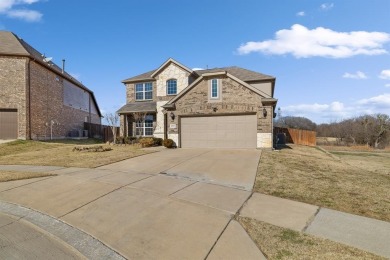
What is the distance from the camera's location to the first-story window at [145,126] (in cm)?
2547

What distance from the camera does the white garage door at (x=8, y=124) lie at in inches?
903

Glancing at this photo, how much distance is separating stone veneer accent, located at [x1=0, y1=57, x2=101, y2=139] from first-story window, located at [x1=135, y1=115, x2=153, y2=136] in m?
9.14

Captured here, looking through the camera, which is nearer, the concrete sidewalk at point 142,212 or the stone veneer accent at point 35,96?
the concrete sidewalk at point 142,212

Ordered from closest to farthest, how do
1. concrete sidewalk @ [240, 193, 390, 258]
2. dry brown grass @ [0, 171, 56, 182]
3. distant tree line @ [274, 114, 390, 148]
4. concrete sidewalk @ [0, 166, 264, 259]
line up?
concrete sidewalk @ [0, 166, 264, 259]
concrete sidewalk @ [240, 193, 390, 258]
dry brown grass @ [0, 171, 56, 182]
distant tree line @ [274, 114, 390, 148]

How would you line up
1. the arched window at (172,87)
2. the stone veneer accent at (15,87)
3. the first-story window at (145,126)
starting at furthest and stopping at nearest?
the first-story window at (145,126), the arched window at (172,87), the stone veneer accent at (15,87)

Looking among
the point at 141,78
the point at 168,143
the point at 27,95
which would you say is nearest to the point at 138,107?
the point at 141,78

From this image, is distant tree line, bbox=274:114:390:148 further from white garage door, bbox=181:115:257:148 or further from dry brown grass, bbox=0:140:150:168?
dry brown grass, bbox=0:140:150:168

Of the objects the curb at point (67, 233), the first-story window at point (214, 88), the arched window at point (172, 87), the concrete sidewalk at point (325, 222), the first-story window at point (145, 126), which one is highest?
the arched window at point (172, 87)

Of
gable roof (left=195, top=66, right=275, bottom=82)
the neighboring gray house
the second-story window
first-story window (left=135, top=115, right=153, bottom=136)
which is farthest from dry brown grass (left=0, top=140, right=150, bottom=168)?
gable roof (left=195, top=66, right=275, bottom=82)

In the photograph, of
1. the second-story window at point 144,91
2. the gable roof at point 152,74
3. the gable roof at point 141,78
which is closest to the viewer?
the gable roof at point 152,74

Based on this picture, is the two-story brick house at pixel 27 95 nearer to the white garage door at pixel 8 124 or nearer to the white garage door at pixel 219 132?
the white garage door at pixel 8 124

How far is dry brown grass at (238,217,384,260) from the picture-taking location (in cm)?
446

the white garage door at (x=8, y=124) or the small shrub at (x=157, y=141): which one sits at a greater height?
the white garage door at (x=8, y=124)

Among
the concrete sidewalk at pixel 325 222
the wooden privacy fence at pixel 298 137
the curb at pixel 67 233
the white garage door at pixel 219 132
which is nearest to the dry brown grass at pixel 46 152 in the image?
the white garage door at pixel 219 132
